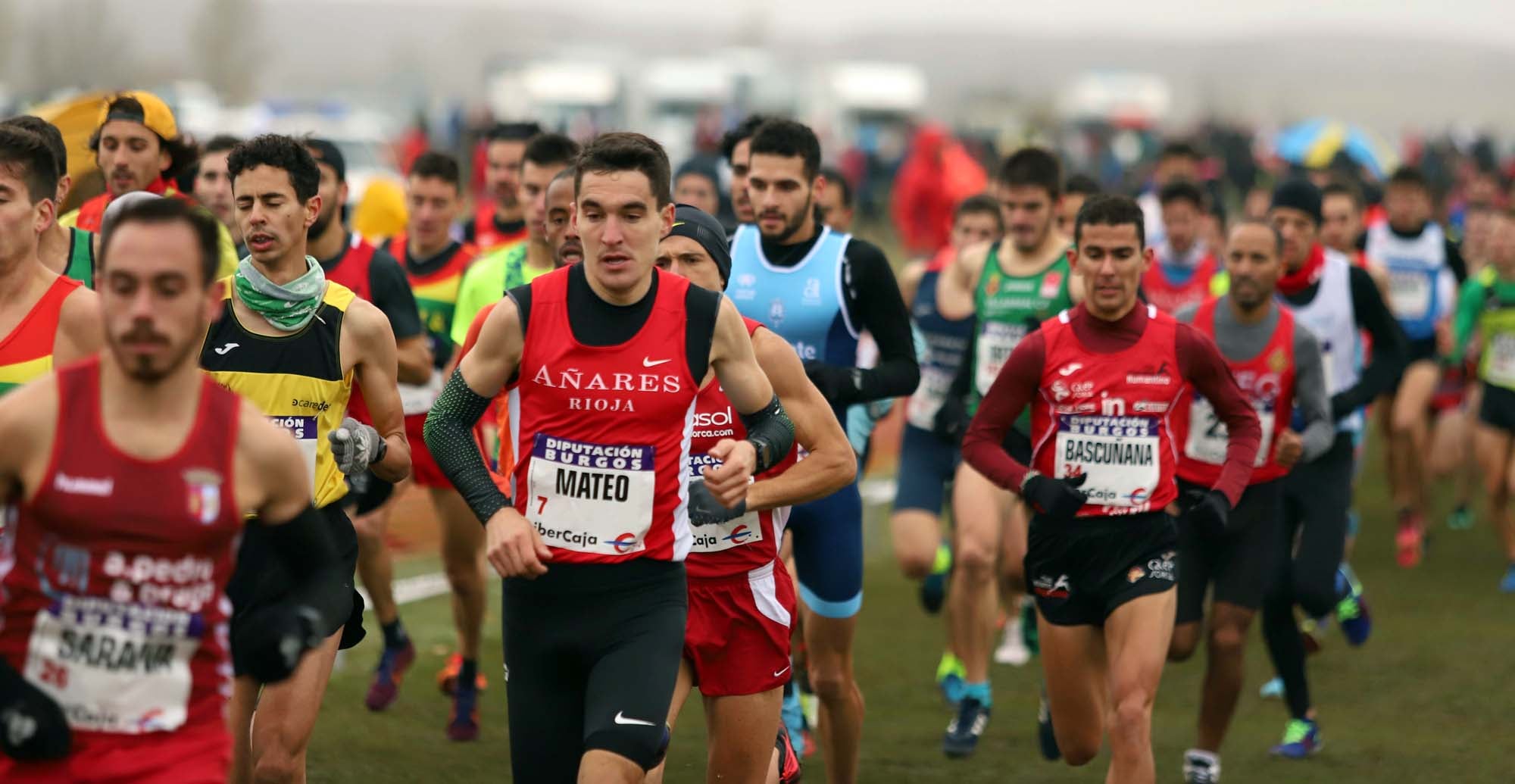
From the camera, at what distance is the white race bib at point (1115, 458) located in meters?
6.77

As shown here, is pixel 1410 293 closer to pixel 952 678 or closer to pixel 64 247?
pixel 952 678

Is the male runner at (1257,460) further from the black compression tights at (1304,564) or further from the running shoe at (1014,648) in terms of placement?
the running shoe at (1014,648)

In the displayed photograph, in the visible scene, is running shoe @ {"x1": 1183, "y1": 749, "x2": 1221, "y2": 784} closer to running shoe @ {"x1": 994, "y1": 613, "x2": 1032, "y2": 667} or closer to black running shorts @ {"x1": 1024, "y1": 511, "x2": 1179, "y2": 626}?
black running shorts @ {"x1": 1024, "y1": 511, "x2": 1179, "y2": 626}

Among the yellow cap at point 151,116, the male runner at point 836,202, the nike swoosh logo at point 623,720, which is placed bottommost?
the nike swoosh logo at point 623,720

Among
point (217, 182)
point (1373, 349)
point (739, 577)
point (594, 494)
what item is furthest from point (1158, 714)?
point (594, 494)

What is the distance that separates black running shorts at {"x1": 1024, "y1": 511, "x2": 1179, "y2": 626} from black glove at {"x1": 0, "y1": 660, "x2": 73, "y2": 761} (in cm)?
367

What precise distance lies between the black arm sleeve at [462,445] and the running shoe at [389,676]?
4.06 meters

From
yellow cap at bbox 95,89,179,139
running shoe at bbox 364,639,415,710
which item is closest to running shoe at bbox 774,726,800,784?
running shoe at bbox 364,639,415,710

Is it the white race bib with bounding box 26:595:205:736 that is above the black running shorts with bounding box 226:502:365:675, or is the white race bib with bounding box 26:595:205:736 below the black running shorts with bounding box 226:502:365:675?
above

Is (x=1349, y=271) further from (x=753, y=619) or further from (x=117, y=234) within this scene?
(x=117, y=234)

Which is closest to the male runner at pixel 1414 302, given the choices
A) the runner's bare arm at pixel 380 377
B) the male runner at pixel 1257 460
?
the male runner at pixel 1257 460

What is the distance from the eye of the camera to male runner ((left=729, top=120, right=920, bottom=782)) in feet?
23.4

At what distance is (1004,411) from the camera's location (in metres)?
7.01

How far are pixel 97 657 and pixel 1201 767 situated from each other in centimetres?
495
